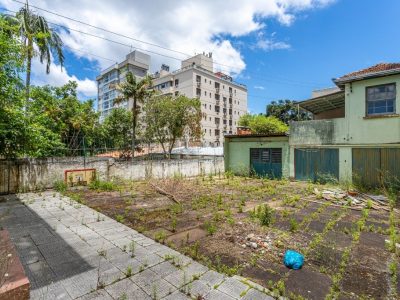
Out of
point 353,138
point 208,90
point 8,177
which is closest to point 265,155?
point 353,138

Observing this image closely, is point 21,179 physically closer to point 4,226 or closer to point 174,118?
point 4,226

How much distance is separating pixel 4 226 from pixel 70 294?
4.18 meters

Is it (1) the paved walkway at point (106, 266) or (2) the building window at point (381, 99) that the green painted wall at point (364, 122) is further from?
(1) the paved walkway at point (106, 266)

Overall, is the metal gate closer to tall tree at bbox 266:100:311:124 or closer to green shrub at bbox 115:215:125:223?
green shrub at bbox 115:215:125:223

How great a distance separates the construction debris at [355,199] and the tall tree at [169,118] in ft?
49.4

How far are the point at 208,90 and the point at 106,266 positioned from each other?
49095 millimetres

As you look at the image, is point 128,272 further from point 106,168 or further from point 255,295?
point 106,168

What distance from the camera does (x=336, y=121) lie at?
12789 millimetres

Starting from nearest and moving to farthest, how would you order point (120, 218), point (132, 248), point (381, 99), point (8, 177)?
point (132, 248)
point (120, 218)
point (8, 177)
point (381, 99)

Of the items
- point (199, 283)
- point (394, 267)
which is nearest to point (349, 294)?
point (394, 267)

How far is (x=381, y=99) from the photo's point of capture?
11320 mm

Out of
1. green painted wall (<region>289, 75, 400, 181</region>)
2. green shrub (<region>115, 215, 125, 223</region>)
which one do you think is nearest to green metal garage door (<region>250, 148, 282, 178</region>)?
green painted wall (<region>289, 75, 400, 181</region>)

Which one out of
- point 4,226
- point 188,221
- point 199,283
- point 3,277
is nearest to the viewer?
point 3,277

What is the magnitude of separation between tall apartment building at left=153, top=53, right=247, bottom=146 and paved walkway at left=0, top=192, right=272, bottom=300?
40467 mm
